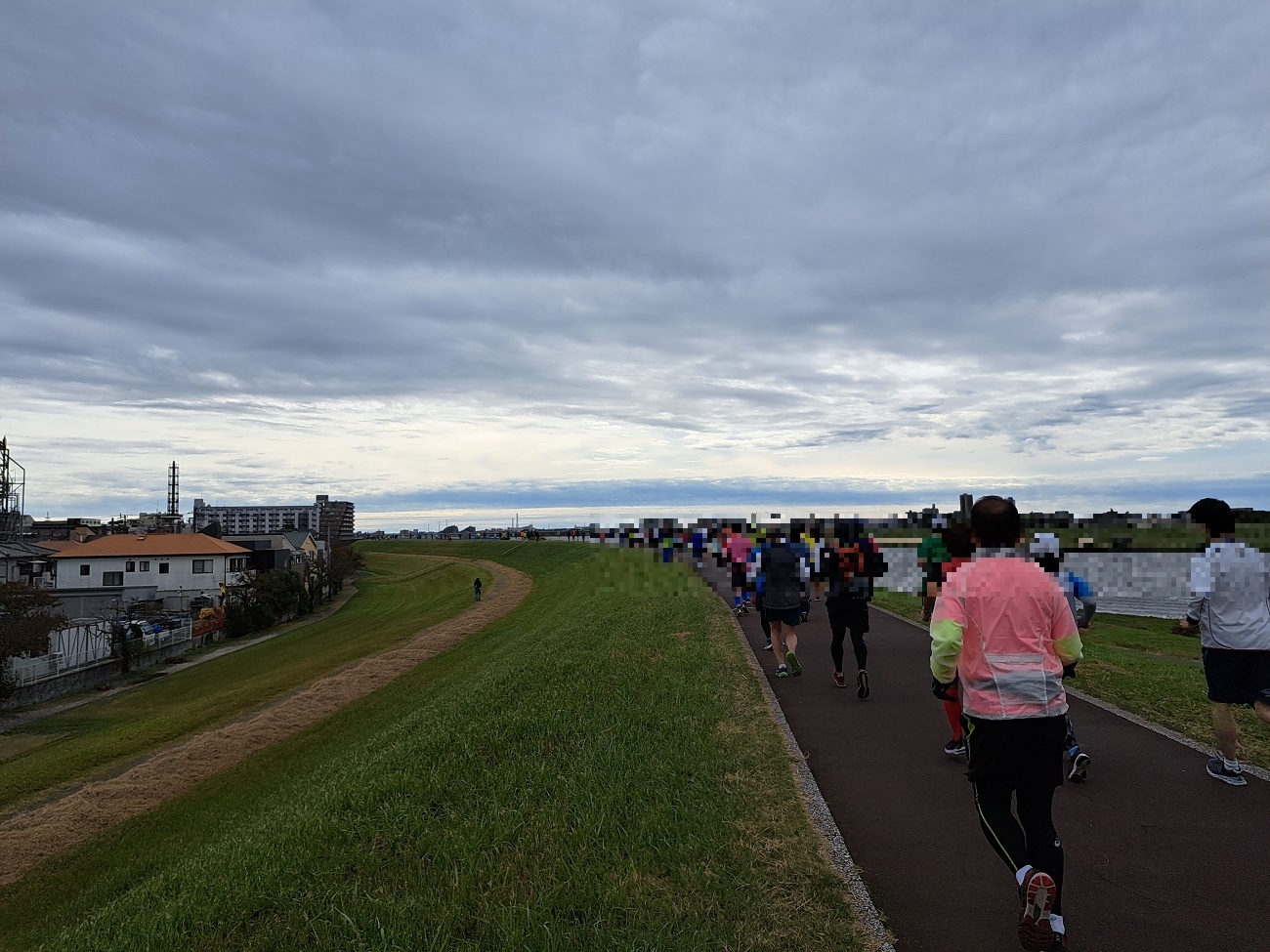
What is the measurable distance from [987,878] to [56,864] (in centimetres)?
1182

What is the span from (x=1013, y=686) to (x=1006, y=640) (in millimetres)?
208

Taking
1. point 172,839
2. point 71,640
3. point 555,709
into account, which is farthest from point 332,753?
point 71,640

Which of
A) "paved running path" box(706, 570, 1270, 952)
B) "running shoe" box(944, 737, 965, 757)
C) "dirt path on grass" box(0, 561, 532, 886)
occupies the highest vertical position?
"running shoe" box(944, 737, 965, 757)

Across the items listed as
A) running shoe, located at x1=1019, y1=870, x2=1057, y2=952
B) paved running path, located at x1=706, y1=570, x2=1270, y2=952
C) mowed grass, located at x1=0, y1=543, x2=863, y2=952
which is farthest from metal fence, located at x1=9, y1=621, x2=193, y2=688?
running shoe, located at x1=1019, y1=870, x2=1057, y2=952

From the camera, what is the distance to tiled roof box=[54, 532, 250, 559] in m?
51.0

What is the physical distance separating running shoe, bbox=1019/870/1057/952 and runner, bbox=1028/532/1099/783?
2.62 m

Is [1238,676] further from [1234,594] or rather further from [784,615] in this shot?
[784,615]

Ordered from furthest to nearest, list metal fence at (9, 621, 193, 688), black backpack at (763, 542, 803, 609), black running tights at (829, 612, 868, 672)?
metal fence at (9, 621, 193, 688) < black backpack at (763, 542, 803, 609) < black running tights at (829, 612, 868, 672)

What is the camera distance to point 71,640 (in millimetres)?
31547

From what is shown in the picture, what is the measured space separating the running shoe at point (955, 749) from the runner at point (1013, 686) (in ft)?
8.47

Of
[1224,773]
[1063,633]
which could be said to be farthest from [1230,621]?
[1063,633]

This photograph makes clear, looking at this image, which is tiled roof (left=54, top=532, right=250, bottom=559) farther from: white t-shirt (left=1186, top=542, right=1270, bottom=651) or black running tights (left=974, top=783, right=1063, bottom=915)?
black running tights (left=974, top=783, right=1063, bottom=915)

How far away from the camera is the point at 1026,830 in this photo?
3555 mm

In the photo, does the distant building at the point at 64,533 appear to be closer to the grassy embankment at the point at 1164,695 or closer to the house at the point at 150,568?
the house at the point at 150,568
